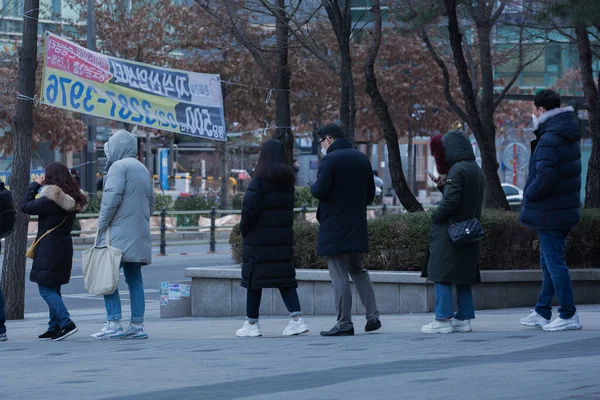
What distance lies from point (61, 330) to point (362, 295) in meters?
2.85

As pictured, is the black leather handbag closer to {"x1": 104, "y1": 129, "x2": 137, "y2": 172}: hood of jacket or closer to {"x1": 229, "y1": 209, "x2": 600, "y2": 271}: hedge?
{"x1": 104, "y1": 129, "x2": 137, "y2": 172}: hood of jacket

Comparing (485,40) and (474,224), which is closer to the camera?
(474,224)

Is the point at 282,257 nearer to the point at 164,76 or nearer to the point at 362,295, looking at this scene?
the point at 362,295

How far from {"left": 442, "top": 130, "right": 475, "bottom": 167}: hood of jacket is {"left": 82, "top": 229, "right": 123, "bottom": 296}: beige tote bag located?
2878 mm

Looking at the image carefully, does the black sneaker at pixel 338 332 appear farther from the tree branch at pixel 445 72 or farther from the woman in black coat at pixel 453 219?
the tree branch at pixel 445 72

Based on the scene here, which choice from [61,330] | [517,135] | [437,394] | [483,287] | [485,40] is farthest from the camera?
[517,135]

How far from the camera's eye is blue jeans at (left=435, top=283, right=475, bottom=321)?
9.03 metres

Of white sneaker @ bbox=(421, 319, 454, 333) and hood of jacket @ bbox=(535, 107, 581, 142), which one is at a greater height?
hood of jacket @ bbox=(535, 107, 581, 142)

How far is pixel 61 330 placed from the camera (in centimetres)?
1014

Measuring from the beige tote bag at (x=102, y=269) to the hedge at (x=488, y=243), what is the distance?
371cm

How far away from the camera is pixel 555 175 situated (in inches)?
344

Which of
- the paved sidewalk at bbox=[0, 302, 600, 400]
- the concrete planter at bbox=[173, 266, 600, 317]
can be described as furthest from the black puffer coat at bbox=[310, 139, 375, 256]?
A: the concrete planter at bbox=[173, 266, 600, 317]

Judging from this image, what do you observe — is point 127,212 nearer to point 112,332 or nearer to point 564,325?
point 112,332

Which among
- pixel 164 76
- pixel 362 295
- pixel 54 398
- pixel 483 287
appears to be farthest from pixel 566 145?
pixel 164 76
